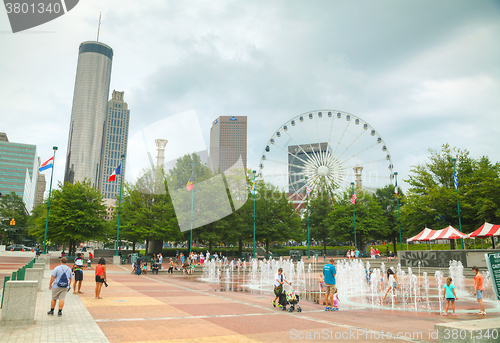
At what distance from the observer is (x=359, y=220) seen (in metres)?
54.1

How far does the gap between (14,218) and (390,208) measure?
276ft

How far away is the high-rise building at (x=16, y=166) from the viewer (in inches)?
5645

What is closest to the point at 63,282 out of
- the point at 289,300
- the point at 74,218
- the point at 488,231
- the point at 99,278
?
the point at 99,278

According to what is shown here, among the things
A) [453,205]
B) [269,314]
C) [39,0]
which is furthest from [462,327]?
[453,205]

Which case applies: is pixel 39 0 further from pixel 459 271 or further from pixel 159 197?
pixel 159 197

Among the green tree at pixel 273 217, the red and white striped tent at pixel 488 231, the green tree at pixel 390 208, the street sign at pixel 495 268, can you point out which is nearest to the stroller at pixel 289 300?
the street sign at pixel 495 268

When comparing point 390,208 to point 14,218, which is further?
point 14,218

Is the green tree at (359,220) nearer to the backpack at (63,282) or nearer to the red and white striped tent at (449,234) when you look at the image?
the red and white striped tent at (449,234)

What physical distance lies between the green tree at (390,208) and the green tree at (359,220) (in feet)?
9.71

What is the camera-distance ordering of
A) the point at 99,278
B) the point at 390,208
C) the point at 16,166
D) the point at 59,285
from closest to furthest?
1. the point at 59,285
2. the point at 99,278
3. the point at 390,208
4. the point at 16,166

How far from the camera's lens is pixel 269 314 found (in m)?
11.6

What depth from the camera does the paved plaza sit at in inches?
320

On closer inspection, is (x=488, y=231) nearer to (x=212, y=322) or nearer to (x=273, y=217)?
(x=273, y=217)

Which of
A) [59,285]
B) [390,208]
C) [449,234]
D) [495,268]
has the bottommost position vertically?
[59,285]
